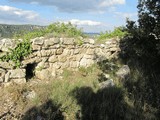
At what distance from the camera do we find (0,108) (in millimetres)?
8234

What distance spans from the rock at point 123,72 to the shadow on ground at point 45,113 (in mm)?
3030

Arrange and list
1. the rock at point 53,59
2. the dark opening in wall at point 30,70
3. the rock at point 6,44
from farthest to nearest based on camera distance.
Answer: the rock at point 53,59 → the dark opening in wall at point 30,70 → the rock at point 6,44

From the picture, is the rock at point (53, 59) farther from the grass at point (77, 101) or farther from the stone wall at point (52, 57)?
the grass at point (77, 101)

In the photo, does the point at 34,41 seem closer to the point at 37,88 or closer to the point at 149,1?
the point at 37,88

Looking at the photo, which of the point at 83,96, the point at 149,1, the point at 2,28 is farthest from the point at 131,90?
the point at 2,28

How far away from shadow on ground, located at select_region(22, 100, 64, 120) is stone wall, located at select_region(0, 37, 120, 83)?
5.93ft

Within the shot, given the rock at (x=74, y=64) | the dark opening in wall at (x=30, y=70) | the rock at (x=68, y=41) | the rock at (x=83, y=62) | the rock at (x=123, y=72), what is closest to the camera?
the rock at (x=123, y=72)

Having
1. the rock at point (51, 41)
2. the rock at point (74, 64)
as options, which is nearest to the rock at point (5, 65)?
the rock at point (51, 41)

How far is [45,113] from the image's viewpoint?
313 inches

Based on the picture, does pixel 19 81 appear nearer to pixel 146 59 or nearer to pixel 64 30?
pixel 64 30

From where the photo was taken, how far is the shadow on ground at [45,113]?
779 cm

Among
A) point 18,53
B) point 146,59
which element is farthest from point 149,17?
point 18,53

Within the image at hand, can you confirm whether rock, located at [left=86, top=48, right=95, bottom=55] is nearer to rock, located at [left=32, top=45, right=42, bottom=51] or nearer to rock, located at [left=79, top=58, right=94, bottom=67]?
rock, located at [left=79, top=58, right=94, bottom=67]

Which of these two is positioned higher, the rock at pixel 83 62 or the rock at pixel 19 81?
the rock at pixel 83 62
